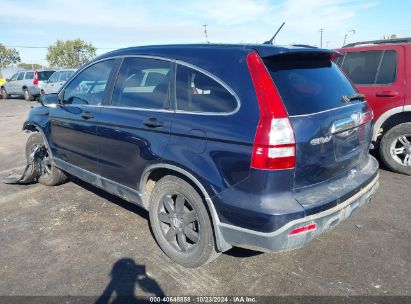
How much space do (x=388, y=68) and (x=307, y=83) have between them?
341 cm

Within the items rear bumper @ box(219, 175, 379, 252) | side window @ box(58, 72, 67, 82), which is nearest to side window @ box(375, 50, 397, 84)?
rear bumper @ box(219, 175, 379, 252)

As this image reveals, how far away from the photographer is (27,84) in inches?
843

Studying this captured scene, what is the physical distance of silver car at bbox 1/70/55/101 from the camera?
66.4 feet

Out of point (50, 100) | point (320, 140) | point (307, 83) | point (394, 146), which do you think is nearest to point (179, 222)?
point (320, 140)

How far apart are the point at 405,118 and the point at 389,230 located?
2.41 metres

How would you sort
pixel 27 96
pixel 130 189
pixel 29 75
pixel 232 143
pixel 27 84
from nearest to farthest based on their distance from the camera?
1. pixel 232 143
2. pixel 130 189
3. pixel 27 96
4. pixel 27 84
5. pixel 29 75

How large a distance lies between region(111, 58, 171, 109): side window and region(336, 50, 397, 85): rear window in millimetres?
3835

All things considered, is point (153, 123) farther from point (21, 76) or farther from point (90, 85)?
point (21, 76)

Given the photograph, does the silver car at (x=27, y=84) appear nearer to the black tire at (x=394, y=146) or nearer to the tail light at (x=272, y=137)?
the black tire at (x=394, y=146)

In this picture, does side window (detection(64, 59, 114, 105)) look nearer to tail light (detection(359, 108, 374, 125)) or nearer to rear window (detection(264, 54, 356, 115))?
rear window (detection(264, 54, 356, 115))

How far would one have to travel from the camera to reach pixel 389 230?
3881 mm

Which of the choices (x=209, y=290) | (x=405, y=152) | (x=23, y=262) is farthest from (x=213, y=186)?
(x=405, y=152)

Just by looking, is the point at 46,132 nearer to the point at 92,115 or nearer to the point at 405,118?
the point at 92,115

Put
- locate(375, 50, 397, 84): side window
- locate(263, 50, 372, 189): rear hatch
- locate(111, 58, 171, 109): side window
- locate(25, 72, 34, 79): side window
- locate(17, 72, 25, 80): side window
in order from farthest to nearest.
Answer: locate(17, 72, 25, 80): side window < locate(25, 72, 34, 79): side window < locate(375, 50, 397, 84): side window < locate(111, 58, 171, 109): side window < locate(263, 50, 372, 189): rear hatch
